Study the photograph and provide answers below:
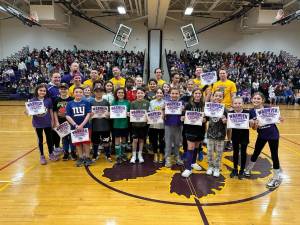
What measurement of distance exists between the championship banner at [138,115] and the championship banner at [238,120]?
143 cm

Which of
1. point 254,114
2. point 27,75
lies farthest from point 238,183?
point 27,75

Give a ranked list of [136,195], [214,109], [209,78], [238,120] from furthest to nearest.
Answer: [209,78], [214,109], [238,120], [136,195]

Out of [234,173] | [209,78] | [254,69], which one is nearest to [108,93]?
[209,78]

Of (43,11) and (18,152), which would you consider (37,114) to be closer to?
(18,152)

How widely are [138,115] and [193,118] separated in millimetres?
990

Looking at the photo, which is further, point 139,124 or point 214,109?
point 139,124

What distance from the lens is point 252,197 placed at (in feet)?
11.5

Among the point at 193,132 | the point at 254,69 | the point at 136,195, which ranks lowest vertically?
the point at 136,195

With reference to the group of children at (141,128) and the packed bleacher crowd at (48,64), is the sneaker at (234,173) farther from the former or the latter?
the packed bleacher crowd at (48,64)

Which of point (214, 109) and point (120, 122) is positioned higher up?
point (214, 109)

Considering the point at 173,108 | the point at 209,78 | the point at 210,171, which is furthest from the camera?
the point at 209,78

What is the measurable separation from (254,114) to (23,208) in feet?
11.0

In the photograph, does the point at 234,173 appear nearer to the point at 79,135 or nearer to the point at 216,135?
the point at 216,135

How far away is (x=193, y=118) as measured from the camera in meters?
4.11
